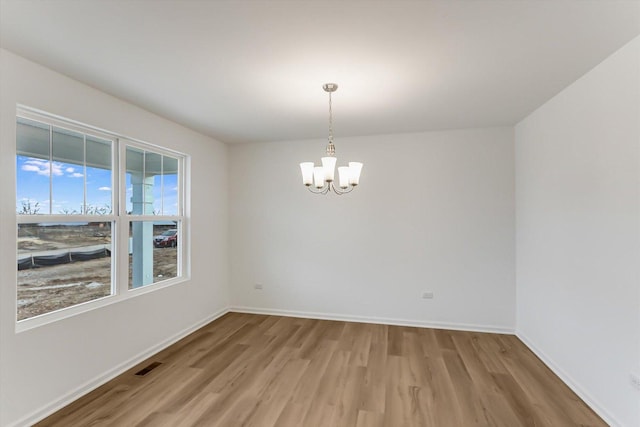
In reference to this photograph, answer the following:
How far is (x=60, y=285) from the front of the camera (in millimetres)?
2545

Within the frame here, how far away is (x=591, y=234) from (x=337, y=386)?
2.48 metres

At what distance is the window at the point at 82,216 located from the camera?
2.34 metres

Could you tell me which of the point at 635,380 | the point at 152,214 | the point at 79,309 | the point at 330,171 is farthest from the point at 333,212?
the point at 635,380

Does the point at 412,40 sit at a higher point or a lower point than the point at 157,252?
higher

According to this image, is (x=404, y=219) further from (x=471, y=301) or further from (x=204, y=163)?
(x=204, y=163)

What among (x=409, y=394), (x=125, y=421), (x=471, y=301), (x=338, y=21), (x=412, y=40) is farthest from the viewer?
(x=471, y=301)

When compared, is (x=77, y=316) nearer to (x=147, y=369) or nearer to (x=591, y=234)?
(x=147, y=369)

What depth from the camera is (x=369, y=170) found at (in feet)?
14.4

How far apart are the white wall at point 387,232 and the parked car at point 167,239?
1123 mm

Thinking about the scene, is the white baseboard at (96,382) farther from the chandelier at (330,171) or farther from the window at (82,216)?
the chandelier at (330,171)

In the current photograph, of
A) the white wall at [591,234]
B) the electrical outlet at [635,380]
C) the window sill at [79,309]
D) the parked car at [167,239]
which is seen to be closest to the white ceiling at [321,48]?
the white wall at [591,234]

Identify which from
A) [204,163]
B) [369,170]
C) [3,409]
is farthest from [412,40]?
[3,409]

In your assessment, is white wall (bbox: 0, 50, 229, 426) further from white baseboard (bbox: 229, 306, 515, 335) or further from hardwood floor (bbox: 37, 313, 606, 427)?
white baseboard (bbox: 229, 306, 515, 335)

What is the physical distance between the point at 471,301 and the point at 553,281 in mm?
1193
